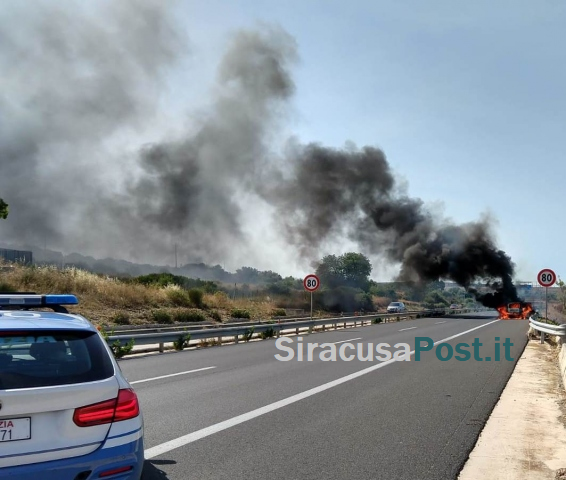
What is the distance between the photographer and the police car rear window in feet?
11.1

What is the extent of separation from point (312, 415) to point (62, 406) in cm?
441

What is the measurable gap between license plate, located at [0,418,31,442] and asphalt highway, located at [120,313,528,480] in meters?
1.83

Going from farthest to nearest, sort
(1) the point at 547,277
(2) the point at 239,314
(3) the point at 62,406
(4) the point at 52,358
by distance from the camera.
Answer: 1. (2) the point at 239,314
2. (1) the point at 547,277
3. (4) the point at 52,358
4. (3) the point at 62,406

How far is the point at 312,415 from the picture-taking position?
7.22 meters

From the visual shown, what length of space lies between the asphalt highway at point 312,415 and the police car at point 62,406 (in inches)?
56.9

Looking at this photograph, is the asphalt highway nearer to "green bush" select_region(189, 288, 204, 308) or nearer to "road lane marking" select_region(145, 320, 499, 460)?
"road lane marking" select_region(145, 320, 499, 460)

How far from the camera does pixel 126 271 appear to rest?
62625mm

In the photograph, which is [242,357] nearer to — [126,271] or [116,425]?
[116,425]

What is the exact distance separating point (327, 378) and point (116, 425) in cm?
731

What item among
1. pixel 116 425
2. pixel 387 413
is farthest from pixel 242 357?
pixel 116 425

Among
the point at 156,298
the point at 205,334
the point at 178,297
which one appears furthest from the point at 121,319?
the point at 205,334
